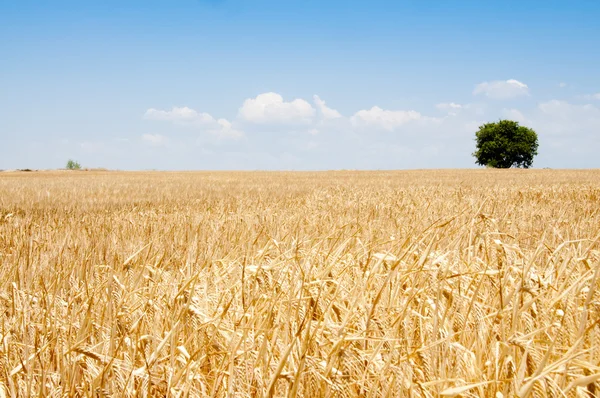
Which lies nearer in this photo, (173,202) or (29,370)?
(29,370)

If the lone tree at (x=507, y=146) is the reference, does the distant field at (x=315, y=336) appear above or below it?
below

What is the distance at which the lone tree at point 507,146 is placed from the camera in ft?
217

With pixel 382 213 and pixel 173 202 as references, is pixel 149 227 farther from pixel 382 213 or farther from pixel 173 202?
pixel 173 202

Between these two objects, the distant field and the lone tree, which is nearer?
the distant field

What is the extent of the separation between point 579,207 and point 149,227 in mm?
6684

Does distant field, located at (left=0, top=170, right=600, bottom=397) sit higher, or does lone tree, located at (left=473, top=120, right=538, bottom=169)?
lone tree, located at (left=473, top=120, right=538, bottom=169)

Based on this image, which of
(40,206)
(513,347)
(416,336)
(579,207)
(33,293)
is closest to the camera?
(513,347)

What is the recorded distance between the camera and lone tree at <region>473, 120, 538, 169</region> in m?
66.2

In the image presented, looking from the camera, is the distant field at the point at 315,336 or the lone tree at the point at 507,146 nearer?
the distant field at the point at 315,336

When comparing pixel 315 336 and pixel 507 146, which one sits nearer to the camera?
pixel 315 336

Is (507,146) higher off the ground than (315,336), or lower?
higher

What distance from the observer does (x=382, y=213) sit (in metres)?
6.23

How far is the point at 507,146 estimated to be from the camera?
65.9 meters

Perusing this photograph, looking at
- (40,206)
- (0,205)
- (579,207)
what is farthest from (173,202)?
(579,207)
